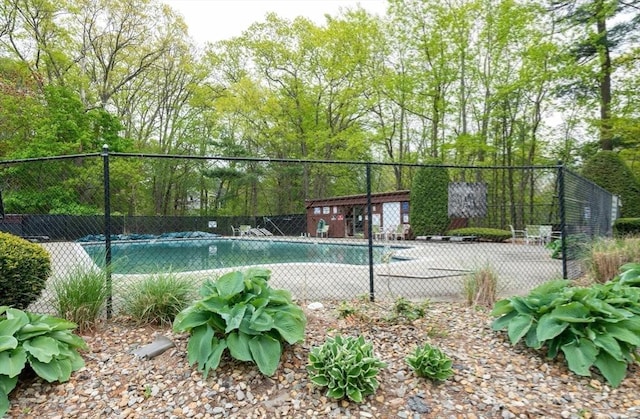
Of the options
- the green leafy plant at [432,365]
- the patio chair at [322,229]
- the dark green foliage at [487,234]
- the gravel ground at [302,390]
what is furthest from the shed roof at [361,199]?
the green leafy plant at [432,365]

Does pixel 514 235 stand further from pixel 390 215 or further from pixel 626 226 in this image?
pixel 390 215

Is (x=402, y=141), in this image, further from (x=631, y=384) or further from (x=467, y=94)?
(x=631, y=384)

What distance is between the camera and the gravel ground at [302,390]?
1946 mm

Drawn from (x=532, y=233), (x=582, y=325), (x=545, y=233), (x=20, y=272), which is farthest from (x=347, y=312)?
(x=532, y=233)

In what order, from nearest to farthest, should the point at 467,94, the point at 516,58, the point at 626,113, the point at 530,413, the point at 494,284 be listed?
the point at 530,413
the point at 494,284
the point at 626,113
the point at 516,58
the point at 467,94

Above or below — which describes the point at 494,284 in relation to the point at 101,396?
above

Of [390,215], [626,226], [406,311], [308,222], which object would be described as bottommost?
[406,311]

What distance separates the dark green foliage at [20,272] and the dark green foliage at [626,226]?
12.6 metres

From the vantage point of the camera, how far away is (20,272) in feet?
8.89

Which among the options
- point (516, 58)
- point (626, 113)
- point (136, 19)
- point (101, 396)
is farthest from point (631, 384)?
point (136, 19)

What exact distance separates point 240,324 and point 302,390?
0.50m

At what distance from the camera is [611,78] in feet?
43.8

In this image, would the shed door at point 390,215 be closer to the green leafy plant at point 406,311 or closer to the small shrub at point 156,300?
the green leafy plant at point 406,311

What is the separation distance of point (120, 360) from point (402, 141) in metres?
20.2
